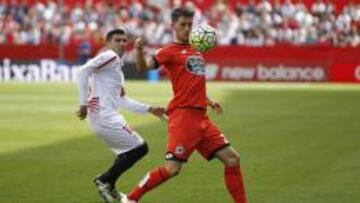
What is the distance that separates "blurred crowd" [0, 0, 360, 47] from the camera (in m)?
41.9

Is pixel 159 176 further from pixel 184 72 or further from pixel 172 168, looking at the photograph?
pixel 184 72

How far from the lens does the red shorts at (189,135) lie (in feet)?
31.3

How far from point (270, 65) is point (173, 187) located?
28.3 m

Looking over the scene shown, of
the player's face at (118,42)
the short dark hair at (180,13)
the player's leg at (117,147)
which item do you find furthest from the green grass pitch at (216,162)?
the short dark hair at (180,13)

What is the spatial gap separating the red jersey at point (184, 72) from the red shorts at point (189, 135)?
0.10 meters

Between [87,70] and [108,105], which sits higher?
[87,70]

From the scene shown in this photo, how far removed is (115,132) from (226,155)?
1636mm

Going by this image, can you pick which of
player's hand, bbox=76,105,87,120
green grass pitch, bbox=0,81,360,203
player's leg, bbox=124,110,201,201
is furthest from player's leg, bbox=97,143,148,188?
player's leg, bbox=124,110,201,201

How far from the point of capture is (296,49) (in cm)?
4003

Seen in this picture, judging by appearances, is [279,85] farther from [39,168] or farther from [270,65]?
[39,168]

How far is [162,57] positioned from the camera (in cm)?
953

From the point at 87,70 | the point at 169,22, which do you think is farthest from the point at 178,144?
the point at 169,22

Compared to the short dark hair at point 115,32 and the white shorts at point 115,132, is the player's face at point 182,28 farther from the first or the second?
the white shorts at point 115,132

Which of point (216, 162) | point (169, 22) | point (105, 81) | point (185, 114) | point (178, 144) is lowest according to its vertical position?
point (169, 22)
